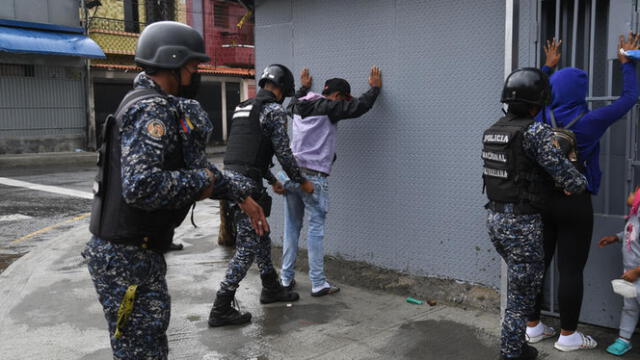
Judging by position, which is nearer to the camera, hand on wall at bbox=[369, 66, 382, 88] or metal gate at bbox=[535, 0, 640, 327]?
metal gate at bbox=[535, 0, 640, 327]

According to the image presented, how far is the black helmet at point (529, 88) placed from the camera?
11.5 feet

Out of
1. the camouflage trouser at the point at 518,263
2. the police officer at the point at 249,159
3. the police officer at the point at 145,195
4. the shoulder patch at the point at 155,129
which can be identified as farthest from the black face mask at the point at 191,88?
the camouflage trouser at the point at 518,263

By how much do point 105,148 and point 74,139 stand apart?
20.1 m

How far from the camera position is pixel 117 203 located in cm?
251

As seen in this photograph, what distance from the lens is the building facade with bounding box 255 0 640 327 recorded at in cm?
419

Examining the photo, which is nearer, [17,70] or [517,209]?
[517,209]

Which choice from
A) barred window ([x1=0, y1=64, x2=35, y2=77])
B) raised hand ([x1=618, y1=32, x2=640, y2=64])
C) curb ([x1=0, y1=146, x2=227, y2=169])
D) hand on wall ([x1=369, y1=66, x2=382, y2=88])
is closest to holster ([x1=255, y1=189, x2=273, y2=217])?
hand on wall ([x1=369, y1=66, x2=382, y2=88])

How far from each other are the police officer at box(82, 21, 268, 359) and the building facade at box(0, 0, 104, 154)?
1790 centimetres

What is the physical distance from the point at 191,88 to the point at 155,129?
42cm

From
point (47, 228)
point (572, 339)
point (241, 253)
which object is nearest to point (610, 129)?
point (572, 339)

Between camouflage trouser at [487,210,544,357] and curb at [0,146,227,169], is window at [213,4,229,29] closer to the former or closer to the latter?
curb at [0,146,227,169]

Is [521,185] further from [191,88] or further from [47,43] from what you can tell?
[47,43]

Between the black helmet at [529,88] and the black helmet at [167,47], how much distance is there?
188 centimetres

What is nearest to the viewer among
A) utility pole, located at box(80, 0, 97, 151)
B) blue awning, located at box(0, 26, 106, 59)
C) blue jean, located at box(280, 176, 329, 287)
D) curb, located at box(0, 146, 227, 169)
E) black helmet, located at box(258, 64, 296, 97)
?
black helmet, located at box(258, 64, 296, 97)
